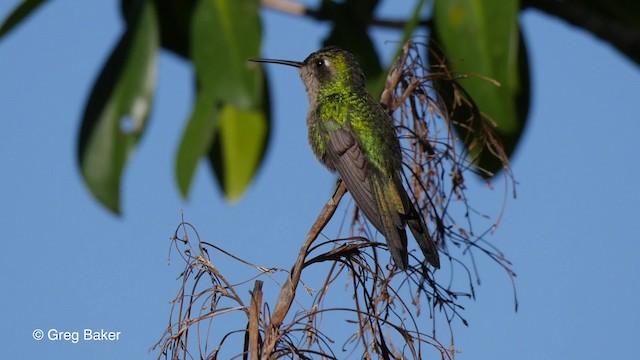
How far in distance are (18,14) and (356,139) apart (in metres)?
1.88

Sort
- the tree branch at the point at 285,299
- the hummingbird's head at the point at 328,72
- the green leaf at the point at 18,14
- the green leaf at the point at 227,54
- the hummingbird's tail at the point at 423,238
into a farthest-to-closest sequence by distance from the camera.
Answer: the hummingbird's head at the point at 328,72, the hummingbird's tail at the point at 423,238, the green leaf at the point at 18,14, the green leaf at the point at 227,54, the tree branch at the point at 285,299

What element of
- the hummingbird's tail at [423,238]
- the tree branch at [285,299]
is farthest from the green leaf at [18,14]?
the hummingbird's tail at [423,238]

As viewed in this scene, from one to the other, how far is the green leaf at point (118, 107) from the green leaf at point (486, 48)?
892mm

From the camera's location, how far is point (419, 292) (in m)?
3.20

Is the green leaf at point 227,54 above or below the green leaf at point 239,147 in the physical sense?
below

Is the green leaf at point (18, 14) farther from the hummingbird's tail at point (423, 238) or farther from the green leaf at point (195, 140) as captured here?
the hummingbird's tail at point (423, 238)

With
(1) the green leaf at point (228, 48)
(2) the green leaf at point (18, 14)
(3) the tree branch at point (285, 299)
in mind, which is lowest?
(3) the tree branch at point (285, 299)

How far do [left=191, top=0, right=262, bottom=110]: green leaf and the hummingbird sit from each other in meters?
0.64

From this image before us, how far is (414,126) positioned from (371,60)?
0.44 metres

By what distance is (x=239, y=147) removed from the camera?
3682 mm

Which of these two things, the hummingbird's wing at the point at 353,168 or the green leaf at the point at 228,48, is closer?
the green leaf at the point at 228,48

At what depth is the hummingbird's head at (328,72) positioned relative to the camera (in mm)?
4844

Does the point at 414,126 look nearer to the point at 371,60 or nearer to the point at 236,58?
the point at 371,60

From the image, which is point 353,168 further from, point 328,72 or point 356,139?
point 328,72
